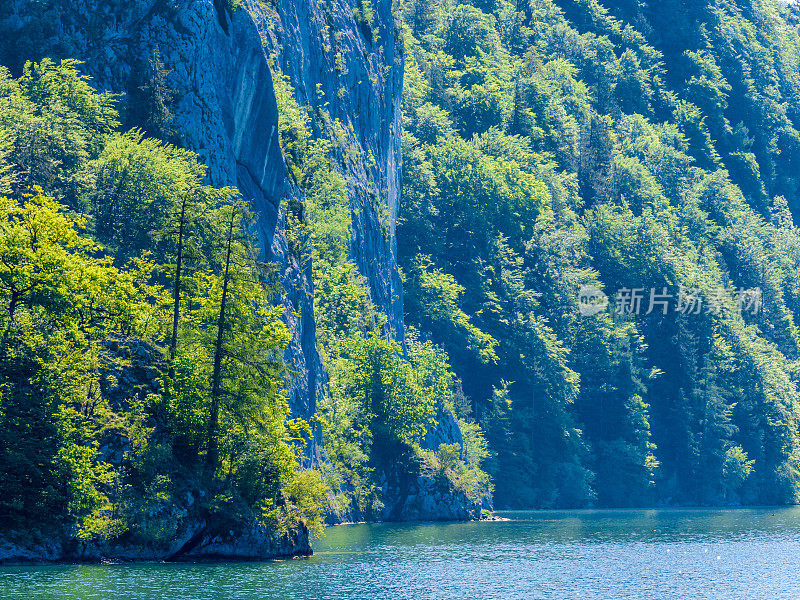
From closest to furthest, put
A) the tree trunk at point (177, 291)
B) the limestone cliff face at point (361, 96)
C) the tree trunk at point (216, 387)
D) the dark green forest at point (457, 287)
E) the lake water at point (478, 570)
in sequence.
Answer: the lake water at point (478, 570), the dark green forest at point (457, 287), the tree trunk at point (216, 387), the tree trunk at point (177, 291), the limestone cliff face at point (361, 96)

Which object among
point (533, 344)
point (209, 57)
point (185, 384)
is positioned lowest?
point (185, 384)

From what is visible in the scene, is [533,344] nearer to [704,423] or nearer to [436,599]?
[704,423]

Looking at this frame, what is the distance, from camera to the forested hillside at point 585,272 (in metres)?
113

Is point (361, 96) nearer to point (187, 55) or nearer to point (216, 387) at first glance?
point (187, 55)

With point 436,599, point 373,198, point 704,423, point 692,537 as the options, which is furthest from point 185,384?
point 704,423

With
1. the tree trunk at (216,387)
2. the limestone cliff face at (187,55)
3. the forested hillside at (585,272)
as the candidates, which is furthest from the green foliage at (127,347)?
the forested hillside at (585,272)

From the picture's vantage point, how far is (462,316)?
110375 mm

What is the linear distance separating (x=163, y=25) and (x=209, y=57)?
314 cm

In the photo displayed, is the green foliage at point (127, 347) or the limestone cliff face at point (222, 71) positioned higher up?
the limestone cliff face at point (222, 71)

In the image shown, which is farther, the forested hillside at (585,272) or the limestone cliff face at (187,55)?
the forested hillside at (585,272)

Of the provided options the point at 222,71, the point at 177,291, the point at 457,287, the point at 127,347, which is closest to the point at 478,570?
the point at 127,347

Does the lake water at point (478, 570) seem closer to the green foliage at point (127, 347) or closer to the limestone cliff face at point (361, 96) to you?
the green foliage at point (127, 347)

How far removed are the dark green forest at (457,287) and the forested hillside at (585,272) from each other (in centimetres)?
34

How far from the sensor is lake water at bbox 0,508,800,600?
40.9 meters
